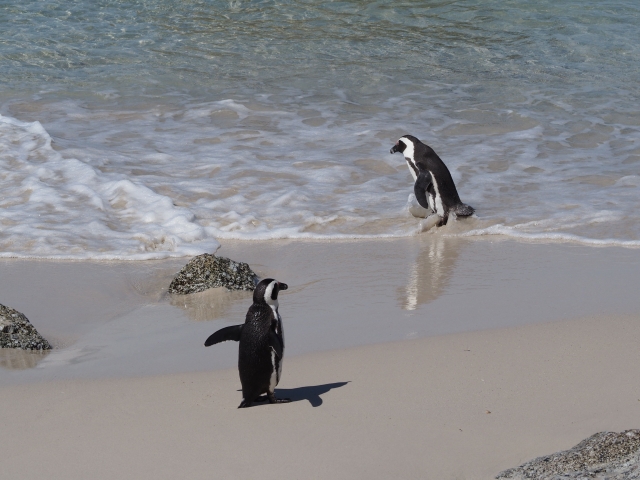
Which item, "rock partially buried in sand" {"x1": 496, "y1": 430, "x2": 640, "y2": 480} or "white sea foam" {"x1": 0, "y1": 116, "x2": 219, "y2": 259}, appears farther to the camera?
"white sea foam" {"x1": 0, "y1": 116, "x2": 219, "y2": 259}

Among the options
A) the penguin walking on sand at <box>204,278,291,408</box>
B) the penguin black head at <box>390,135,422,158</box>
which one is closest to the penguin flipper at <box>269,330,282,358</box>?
the penguin walking on sand at <box>204,278,291,408</box>

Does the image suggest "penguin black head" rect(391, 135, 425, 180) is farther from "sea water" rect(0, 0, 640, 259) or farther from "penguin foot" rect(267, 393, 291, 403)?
"penguin foot" rect(267, 393, 291, 403)

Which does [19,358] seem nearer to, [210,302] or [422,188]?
[210,302]

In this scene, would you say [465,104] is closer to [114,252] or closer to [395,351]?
[114,252]

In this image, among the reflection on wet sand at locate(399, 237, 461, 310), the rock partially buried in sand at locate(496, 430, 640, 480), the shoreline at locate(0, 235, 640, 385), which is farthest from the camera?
the reflection on wet sand at locate(399, 237, 461, 310)

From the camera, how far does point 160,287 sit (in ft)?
17.0

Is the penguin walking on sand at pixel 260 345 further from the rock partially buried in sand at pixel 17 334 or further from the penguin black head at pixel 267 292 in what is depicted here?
the rock partially buried in sand at pixel 17 334

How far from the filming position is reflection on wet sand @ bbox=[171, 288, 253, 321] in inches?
182

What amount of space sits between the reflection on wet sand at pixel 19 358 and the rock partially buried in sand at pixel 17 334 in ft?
0.09

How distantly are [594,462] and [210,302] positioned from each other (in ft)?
9.07

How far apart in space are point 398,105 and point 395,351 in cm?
688

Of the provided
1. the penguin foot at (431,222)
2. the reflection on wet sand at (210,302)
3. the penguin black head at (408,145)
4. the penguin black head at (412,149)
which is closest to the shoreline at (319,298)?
the reflection on wet sand at (210,302)

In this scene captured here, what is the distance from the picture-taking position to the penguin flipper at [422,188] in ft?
21.1

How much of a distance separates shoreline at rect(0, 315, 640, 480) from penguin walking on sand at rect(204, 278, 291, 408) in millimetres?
76
